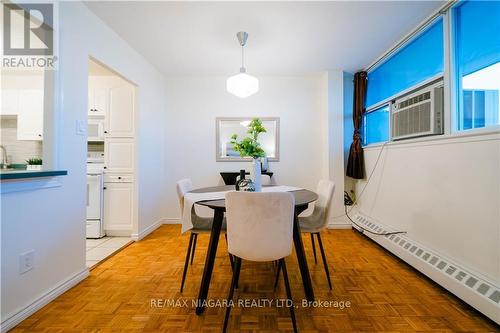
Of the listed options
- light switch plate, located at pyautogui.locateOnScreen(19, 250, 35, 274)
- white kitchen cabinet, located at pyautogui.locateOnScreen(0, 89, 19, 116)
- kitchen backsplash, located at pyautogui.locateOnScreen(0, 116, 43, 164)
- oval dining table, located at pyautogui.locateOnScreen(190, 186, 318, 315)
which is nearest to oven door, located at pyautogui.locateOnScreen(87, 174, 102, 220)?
kitchen backsplash, located at pyautogui.locateOnScreen(0, 116, 43, 164)

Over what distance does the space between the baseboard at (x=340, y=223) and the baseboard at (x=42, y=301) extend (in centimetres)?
310

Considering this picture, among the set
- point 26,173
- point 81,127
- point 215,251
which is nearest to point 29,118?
point 81,127

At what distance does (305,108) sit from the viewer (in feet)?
11.8

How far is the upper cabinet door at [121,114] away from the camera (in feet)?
9.59

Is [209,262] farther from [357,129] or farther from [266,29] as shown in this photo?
[357,129]

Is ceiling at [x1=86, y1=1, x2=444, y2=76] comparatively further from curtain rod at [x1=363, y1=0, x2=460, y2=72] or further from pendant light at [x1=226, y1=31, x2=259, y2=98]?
pendant light at [x1=226, y1=31, x2=259, y2=98]

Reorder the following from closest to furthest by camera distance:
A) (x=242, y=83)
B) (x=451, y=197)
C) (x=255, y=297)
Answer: (x=255, y=297) < (x=451, y=197) < (x=242, y=83)

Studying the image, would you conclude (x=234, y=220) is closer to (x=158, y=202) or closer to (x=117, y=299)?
(x=117, y=299)

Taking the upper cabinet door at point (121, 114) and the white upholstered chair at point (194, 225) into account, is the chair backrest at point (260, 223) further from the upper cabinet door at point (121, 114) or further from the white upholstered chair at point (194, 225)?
the upper cabinet door at point (121, 114)

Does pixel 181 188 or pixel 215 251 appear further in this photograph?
pixel 181 188

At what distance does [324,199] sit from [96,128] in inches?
123

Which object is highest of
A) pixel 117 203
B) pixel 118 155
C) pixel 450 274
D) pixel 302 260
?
pixel 118 155

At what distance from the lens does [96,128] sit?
300 cm

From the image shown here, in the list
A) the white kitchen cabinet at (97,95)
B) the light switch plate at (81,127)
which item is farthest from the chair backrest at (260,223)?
the white kitchen cabinet at (97,95)
